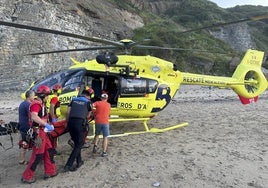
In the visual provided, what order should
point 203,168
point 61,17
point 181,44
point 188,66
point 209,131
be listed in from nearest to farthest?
point 203,168
point 209,131
point 61,17
point 188,66
point 181,44

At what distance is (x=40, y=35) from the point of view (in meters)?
24.5

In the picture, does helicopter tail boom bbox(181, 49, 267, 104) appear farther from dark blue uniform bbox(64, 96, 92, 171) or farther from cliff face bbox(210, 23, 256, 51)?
cliff face bbox(210, 23, 256, 51)

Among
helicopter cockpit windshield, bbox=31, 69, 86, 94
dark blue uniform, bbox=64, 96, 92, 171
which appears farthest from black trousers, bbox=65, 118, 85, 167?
helicopter cockpit windshield, bbox=31, 69, 86, 94

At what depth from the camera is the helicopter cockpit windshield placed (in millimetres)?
9422

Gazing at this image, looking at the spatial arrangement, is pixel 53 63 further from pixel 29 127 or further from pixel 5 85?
pixel 29 127

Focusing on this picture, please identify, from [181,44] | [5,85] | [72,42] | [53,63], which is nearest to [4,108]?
[5,85]

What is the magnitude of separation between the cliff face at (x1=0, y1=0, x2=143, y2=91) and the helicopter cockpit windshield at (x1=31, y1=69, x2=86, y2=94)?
1316cm

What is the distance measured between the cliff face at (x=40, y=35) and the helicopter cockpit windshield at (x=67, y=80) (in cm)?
1316

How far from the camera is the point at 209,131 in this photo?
35.3 feet

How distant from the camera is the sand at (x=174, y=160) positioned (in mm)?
6770

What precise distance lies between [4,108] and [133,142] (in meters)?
9.20

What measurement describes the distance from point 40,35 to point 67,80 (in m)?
16.2

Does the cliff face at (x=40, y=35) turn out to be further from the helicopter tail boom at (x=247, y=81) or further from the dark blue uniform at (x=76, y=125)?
the dark blue uniform at (x=76, y=125)

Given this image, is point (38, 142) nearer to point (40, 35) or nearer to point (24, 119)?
point (24, 119)
